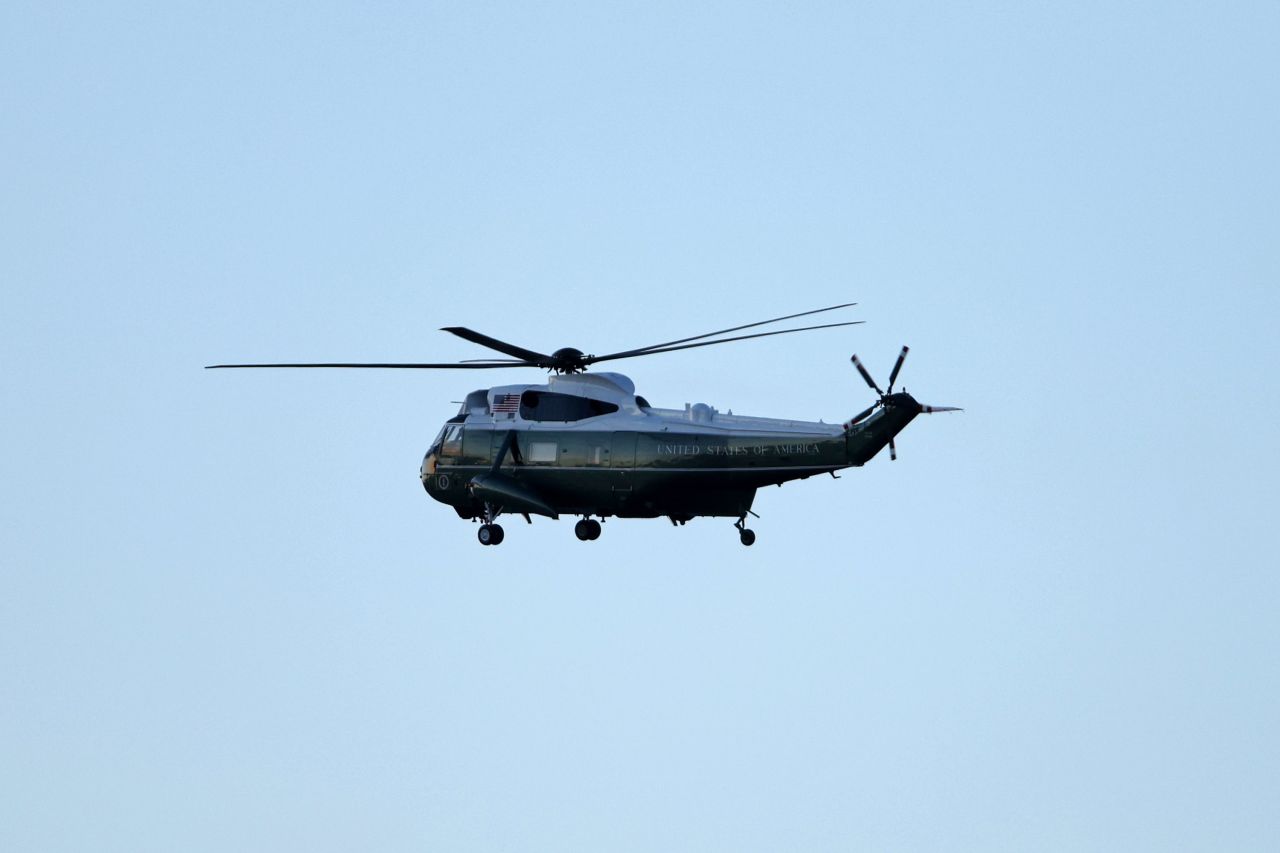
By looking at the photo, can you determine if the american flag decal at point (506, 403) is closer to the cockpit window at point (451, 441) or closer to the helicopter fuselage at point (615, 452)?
the helicopter fuselage at point (615, 452)

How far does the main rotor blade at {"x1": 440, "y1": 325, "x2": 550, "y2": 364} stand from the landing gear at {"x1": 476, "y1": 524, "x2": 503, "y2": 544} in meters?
6.19

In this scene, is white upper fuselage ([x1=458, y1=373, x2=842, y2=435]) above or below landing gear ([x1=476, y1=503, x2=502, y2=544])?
above

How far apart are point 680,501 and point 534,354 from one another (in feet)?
28.4

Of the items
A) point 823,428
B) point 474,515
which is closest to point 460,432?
point 474,515

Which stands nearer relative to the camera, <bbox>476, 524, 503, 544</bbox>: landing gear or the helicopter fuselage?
the helicopter fuselage

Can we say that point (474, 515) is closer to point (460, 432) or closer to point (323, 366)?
point (460, 432)

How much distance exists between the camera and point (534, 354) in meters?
91.2

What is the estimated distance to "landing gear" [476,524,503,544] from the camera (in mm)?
91000

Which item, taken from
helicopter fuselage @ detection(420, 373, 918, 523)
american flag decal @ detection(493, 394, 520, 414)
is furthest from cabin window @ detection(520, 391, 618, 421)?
american flag decal @ detection(493, 394, 520, 414)

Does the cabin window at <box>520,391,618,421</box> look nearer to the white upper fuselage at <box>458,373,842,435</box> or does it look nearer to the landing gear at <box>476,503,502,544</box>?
the white upper fuselage at <box>458,373,842,435</box>

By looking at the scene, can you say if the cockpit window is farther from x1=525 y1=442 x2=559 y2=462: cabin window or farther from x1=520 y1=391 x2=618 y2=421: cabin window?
x1=525 y1=442 x2=559 y2=462: cabin window

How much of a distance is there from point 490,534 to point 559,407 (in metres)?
5.34

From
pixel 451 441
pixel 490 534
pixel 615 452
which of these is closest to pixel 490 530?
pixel 490 534

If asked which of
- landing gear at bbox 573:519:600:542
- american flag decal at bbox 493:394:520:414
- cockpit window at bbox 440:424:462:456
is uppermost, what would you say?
american flag decal at bbox 493:394:520:414
